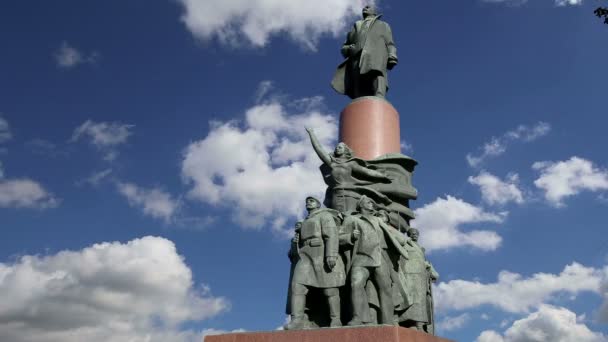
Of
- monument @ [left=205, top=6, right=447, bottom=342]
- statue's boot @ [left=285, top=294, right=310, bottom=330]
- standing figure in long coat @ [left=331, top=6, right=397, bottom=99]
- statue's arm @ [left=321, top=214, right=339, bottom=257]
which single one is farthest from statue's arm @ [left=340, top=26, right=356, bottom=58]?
statue's boot @ [left=285, top=294, right=310, bottom=330]

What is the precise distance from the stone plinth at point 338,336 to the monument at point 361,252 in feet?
0.04

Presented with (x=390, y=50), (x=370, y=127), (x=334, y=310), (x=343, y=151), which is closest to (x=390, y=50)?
(x=390, y=50)

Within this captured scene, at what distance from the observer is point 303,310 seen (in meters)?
9.47

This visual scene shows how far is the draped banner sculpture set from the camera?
9.50 meters

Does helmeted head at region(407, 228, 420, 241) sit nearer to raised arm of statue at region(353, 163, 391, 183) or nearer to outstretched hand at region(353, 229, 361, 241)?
raised arm of statue at region(353, 163, 391, 183)

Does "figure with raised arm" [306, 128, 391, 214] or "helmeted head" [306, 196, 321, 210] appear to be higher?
"figure with raised arm" [306, 128, 391, 214]

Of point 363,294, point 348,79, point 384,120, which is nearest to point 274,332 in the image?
point 363,294

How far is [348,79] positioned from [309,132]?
3264 mm

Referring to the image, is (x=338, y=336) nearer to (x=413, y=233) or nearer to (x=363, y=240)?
(x=363, y=240)

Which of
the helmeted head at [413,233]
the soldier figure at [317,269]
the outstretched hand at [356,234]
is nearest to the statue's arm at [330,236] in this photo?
the soldier figure at [317,269]

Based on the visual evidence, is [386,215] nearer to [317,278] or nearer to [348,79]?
[317,278]

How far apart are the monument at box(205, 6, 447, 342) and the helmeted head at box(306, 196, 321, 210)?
0.01m

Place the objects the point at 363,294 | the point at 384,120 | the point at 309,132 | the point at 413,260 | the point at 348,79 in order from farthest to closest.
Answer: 1. the point at 348,79
2. the point at 384,120
3. the point at 309,132
4. the point at 413,260
5. the point at 363,294

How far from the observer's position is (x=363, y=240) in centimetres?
966
